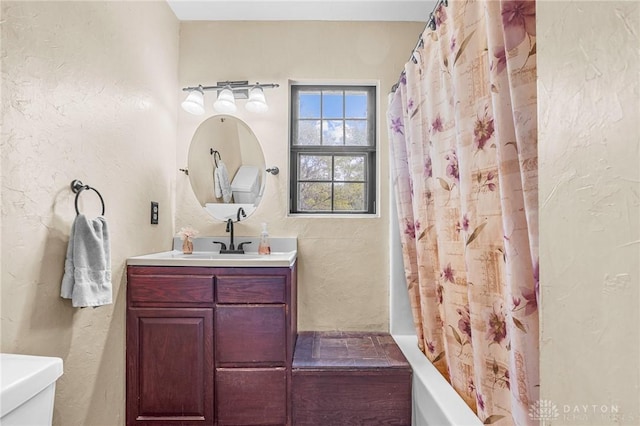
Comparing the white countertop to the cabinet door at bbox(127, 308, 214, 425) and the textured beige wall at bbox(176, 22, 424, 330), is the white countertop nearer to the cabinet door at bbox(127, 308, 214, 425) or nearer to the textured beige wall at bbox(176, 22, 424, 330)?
the textured beige wall at bbox(176, 22, 424, 330)

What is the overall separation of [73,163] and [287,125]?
1.32 metres

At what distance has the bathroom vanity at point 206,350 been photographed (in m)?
1.71

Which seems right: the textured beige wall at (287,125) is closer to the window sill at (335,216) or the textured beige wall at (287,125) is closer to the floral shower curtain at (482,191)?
the window sill at (335,216)

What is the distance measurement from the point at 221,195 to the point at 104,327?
1.05 m

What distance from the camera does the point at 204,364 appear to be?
1.71m

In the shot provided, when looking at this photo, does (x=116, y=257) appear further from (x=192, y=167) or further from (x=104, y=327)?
(x=192, y=167)

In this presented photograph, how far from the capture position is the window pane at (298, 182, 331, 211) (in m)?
2.47

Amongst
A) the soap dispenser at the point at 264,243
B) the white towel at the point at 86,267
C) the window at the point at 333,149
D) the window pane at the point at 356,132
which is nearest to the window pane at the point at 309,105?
the window at the point at 333,149

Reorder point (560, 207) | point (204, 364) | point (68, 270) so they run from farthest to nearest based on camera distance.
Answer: point (204, 364), point (68, 270), point (560, 207)

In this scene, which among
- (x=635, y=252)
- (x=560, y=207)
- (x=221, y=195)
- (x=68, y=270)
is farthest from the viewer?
(x=221, y=195)

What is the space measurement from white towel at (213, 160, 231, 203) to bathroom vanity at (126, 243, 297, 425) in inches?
27.8

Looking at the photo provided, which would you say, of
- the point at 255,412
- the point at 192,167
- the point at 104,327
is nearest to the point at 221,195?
the point at 192,167

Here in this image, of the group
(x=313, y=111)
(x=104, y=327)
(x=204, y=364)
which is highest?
(x=313, y=111)

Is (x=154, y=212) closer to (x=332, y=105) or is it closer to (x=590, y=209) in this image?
(x=332, y=105)
